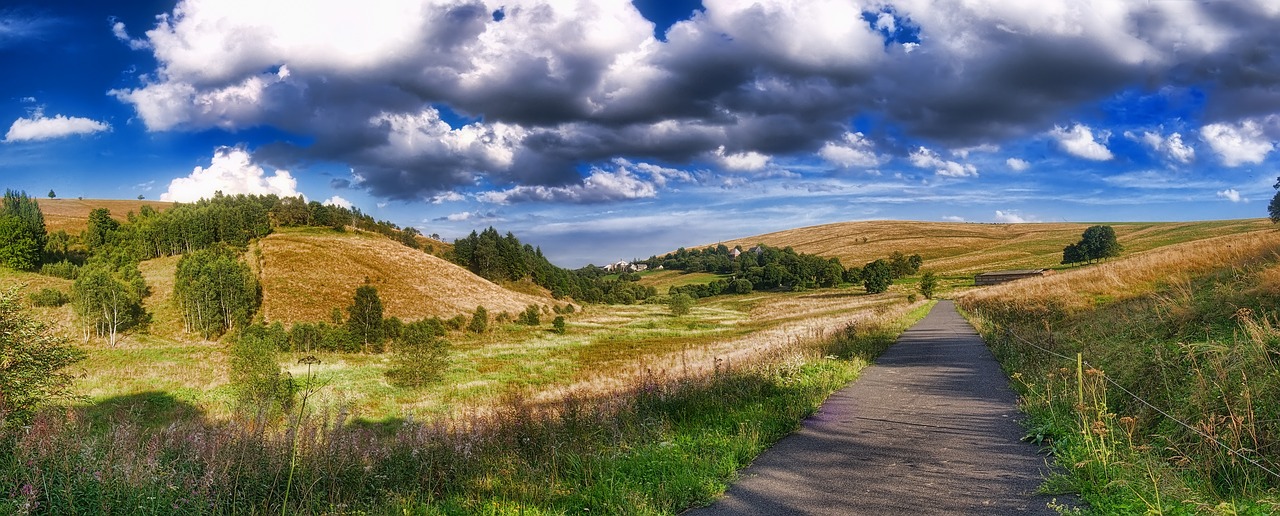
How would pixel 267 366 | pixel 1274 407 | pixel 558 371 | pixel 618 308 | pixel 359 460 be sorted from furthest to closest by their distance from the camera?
pixel 618 308 < pixel 558 371 < pixel 267 366 < pixel 359 460 < pixel 1274 407

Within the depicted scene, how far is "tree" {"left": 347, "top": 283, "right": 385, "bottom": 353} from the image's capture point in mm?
59812

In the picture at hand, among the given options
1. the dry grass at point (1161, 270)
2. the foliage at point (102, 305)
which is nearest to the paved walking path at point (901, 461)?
the dry grass at point (1161, 270)

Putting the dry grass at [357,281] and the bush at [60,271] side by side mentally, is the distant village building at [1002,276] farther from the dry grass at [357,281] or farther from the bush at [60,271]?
the bush at [60,271]

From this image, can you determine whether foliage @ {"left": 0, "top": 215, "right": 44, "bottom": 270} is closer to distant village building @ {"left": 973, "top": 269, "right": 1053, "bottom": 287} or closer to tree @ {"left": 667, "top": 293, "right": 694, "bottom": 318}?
tree @ {"left": 667, "top": 293, "right": 694, "bottom": 318}

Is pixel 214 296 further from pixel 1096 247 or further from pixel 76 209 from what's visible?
pixel 1096 247

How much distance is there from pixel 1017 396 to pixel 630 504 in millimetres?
8417

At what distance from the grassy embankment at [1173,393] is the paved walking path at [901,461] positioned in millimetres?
508

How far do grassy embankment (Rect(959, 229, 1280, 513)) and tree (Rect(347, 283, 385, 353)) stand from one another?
187 feet

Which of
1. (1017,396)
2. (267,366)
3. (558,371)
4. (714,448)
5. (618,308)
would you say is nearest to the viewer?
(714,448)

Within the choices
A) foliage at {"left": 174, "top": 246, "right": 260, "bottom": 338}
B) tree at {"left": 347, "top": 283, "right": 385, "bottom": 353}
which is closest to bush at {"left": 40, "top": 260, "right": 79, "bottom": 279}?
foliage at {"left": 174, "top": 246, "right": 260, "bottom": 338}

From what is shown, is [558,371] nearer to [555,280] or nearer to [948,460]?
[948,460]

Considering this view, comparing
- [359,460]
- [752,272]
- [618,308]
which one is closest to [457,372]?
[359,460]

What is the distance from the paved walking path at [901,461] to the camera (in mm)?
5760

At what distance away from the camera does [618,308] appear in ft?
356
